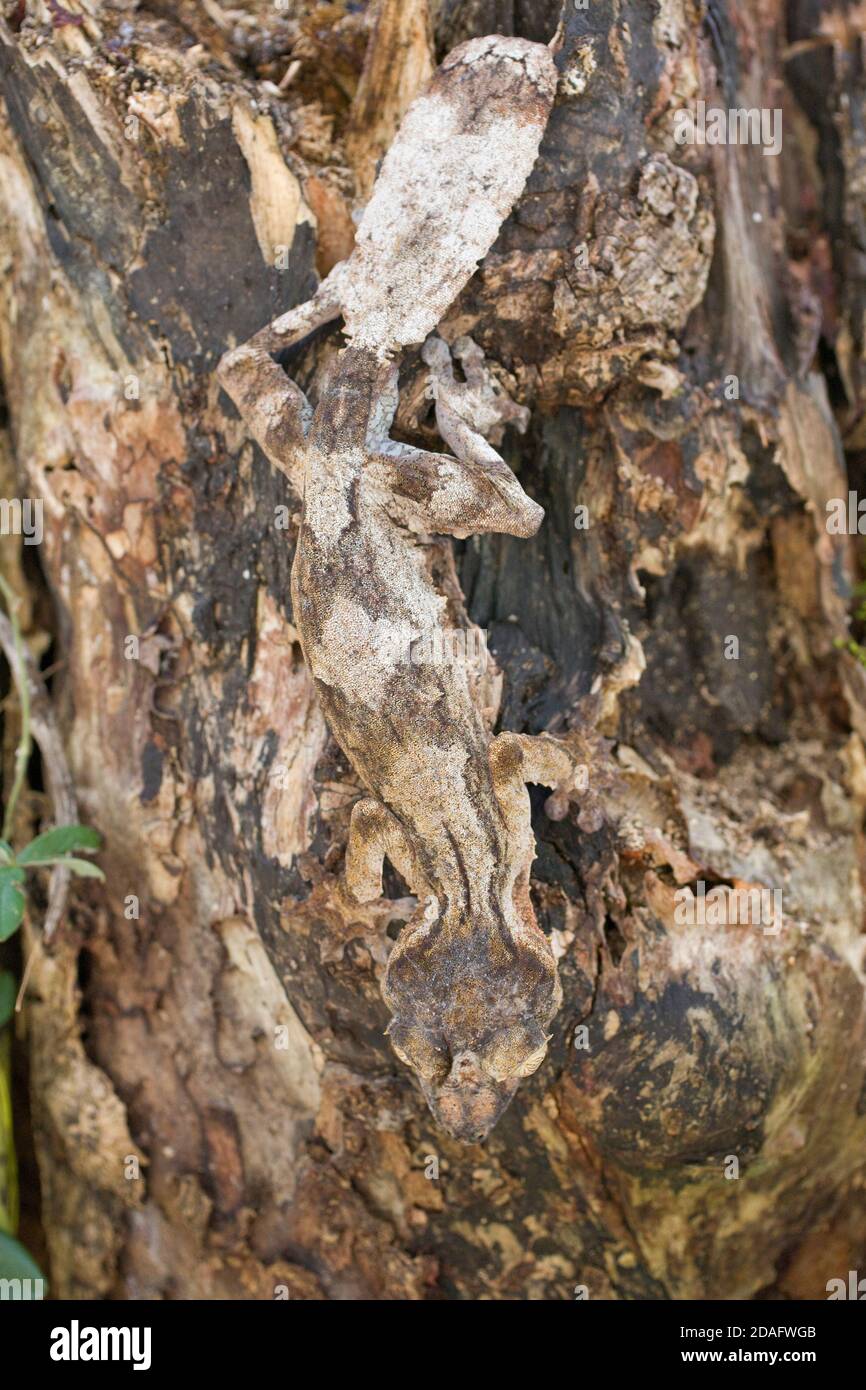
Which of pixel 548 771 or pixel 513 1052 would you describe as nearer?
pixel 513 1052

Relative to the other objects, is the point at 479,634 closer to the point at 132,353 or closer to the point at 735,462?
the point at 735,462

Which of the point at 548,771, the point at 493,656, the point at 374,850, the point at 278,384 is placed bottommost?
the point at 374,850

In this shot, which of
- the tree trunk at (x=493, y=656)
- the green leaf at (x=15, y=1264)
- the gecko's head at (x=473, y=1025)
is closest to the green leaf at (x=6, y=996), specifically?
the tree trunk at (x=493, y=656)

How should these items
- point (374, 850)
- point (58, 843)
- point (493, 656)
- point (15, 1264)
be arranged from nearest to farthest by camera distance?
point (374, 850) < point (493, 656) < point (58, 843) < point (15, 1264)

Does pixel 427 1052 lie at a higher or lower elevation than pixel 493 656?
lower

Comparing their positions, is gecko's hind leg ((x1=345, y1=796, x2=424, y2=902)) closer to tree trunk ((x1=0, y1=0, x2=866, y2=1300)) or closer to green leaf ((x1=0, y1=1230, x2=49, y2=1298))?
tree trunk ((x1=0, y1=0, x2=866, y2=1300))

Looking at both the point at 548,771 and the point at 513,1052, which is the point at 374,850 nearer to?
the point at 548,771

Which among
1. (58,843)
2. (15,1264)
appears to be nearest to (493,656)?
(58,843)
